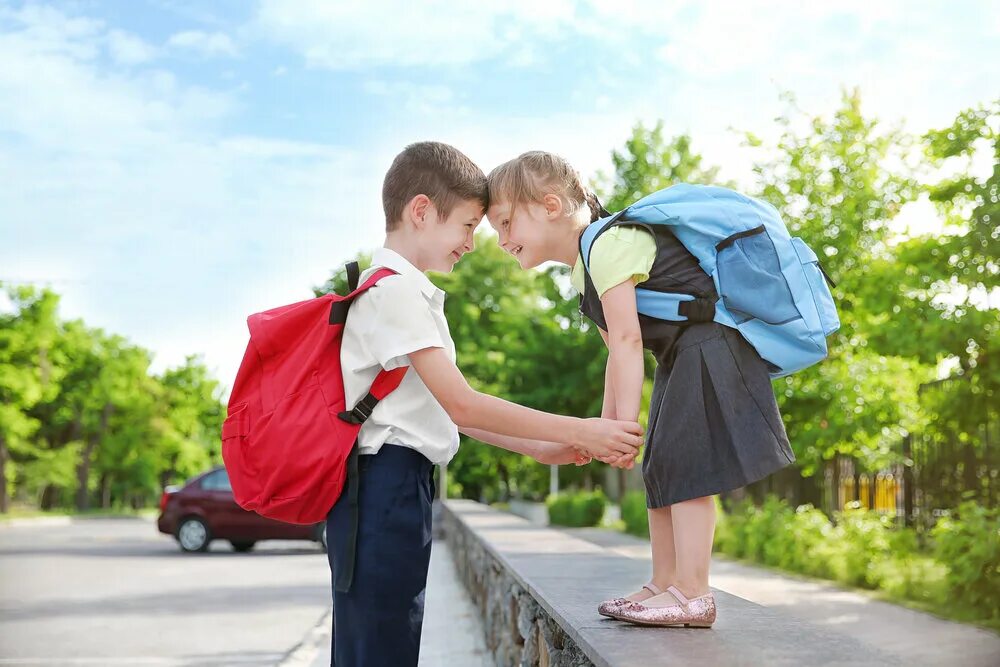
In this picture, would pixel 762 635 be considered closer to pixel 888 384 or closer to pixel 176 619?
pixel 176 619

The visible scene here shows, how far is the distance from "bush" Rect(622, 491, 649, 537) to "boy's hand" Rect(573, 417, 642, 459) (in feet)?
62.5

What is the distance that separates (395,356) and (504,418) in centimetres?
33

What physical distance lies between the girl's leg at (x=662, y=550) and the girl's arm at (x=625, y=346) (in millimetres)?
374

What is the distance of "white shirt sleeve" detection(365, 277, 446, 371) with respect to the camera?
96.3 inches

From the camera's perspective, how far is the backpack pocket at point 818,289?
3.02 meters

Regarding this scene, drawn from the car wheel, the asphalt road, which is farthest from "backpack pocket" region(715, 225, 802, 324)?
the car wheel

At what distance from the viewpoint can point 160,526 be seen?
61.9 feet

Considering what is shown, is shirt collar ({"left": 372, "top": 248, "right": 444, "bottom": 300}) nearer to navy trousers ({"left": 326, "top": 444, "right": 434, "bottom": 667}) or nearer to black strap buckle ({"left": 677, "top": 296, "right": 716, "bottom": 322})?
navy trousers ({"left": 326, "top": 444, "right": 434, "bottom": 667})

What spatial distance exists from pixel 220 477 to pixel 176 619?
9681mm

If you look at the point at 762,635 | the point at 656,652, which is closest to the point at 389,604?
the point at 656,652

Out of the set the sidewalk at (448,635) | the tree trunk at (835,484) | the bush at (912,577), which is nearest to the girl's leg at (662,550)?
the sidewalk at (448,635)

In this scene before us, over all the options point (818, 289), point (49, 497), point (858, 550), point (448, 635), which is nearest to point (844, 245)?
point (858, 550)

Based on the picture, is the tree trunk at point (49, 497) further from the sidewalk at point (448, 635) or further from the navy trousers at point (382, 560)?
the navy trousers at point (382, 560)

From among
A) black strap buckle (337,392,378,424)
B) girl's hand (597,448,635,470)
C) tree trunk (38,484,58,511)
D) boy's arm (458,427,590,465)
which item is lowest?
tree trunk (38,484,58,511)
